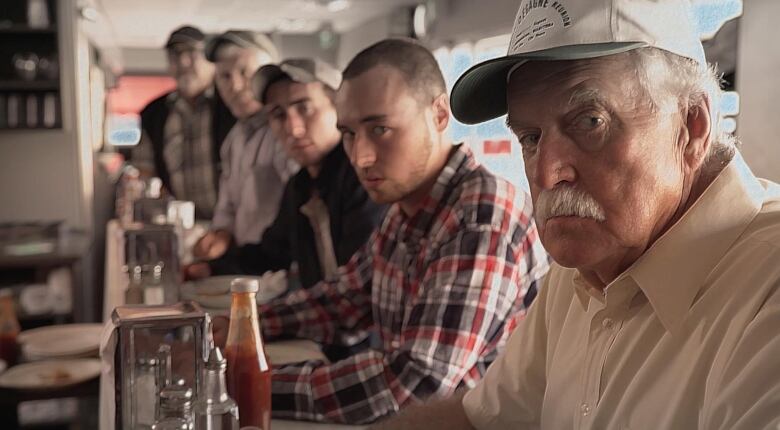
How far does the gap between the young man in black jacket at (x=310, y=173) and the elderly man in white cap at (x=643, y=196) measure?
1.46 metres

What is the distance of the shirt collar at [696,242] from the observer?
919 mm

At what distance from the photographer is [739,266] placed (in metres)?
0.88

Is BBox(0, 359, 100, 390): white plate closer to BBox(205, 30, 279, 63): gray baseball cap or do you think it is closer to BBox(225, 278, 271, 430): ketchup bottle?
BBox(225, 278, 271, 430): ketchup bottle

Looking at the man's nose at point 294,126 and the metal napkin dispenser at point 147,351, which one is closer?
the metal napkin dispenser at point 147,351

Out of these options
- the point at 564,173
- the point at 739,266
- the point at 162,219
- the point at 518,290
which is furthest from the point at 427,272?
the point at 162,219

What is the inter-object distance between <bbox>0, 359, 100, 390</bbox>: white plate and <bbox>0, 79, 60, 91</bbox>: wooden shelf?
388 cm

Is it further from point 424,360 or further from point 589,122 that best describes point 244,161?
point 589,122

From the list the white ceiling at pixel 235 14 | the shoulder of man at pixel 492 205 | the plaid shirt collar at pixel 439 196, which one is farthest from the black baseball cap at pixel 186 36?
the white ceiling at pixel 235 14

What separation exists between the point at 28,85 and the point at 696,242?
17.6 ft

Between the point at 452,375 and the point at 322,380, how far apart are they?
25cm

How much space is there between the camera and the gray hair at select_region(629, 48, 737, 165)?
0.95 meters

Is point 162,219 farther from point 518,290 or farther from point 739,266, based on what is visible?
point 739,266

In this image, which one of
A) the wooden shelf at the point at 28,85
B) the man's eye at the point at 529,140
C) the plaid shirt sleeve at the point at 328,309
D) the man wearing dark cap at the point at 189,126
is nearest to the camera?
the man's eye at the point at 529,140

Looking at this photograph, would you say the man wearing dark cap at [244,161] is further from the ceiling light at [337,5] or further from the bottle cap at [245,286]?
the ceiling light at [337,5]
